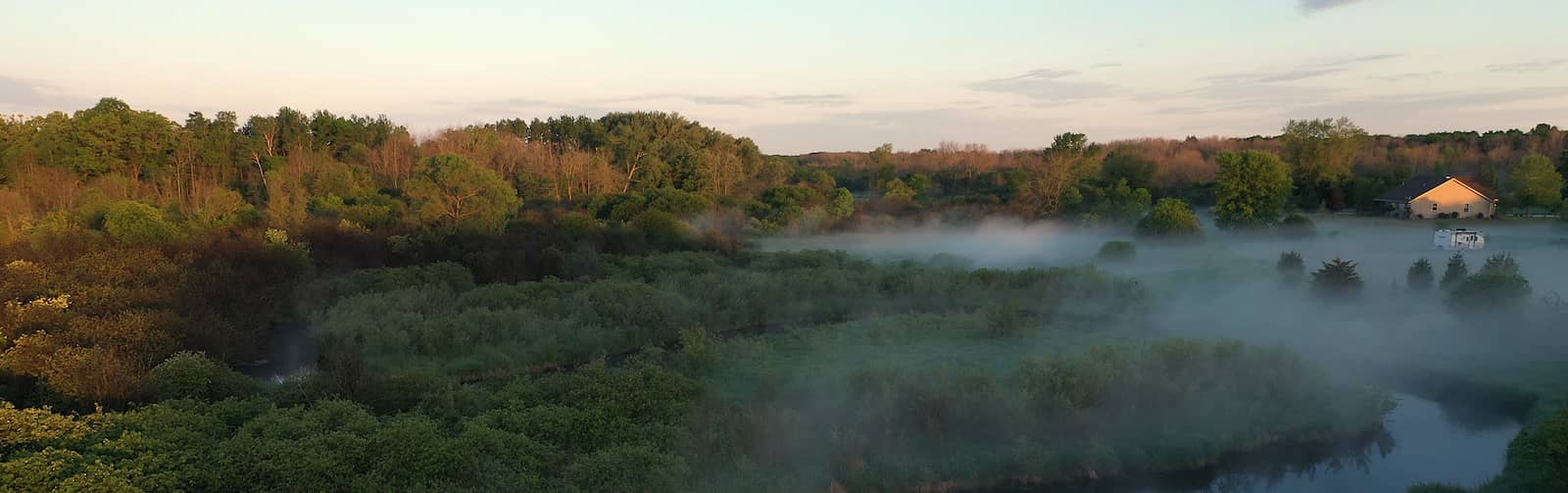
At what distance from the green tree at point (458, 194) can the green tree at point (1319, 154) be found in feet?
178

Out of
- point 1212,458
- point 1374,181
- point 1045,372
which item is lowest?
point 1212,458

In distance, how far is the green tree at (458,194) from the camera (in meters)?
39.4

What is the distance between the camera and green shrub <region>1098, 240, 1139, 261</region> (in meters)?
38.2

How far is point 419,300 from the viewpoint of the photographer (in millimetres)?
24312

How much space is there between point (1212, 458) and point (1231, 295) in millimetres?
15480

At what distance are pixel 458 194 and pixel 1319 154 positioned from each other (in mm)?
57036

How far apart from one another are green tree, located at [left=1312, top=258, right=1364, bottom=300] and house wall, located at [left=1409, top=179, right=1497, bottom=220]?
31635 mm

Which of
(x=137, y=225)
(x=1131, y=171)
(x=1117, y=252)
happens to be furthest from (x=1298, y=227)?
(x=137, y=225)

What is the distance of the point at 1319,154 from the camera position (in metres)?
59.7

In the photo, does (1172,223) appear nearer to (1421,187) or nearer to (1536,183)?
(1421,187)

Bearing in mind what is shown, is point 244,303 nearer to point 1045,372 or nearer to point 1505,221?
point 1045,372

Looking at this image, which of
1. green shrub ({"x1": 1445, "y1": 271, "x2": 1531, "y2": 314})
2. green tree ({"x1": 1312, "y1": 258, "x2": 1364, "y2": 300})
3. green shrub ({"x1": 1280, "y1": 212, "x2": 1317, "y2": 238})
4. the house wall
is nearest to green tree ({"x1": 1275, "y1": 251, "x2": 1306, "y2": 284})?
green tree ({"x1": 1312, "y1": 258, "x2": 1364, "y2": 300})

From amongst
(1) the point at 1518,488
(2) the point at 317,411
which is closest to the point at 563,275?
(2) the point at 317,411

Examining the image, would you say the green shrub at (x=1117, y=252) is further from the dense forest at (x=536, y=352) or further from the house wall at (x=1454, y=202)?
the house wall at (x=1454, y=202)
